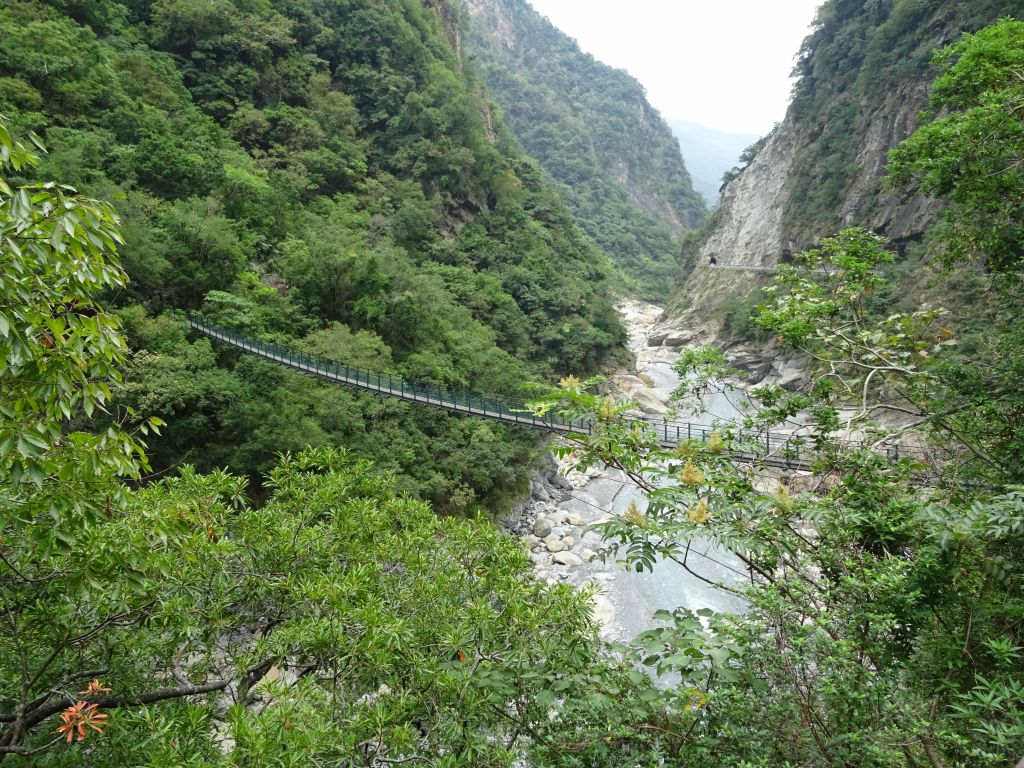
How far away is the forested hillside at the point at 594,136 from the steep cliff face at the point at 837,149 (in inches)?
584

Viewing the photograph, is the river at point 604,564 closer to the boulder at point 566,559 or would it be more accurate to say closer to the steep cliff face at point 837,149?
the boulder at point 566,559

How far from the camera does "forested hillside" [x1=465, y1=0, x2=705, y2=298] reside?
61750 mm

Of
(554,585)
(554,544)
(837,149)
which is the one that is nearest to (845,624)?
(554,585)

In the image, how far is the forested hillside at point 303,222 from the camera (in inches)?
418

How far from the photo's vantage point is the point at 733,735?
1.91m

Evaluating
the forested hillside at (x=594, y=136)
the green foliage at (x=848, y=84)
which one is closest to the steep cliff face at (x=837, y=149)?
the green foliage at (x=848, y=84)

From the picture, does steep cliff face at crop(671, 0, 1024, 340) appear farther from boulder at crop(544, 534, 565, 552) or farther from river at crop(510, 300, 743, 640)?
boulder at crop(544, 534, 565, 552)

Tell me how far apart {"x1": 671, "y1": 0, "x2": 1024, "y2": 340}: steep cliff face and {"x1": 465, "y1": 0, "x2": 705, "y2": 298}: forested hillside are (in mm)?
14835

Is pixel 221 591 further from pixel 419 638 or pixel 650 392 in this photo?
pixel 650 392

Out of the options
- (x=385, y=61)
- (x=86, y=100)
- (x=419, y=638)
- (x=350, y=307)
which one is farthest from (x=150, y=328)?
(x=385, y=61)

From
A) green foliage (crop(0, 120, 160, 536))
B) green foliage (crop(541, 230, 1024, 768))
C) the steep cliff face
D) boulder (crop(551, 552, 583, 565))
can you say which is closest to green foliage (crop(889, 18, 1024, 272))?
green foliage (crop(541, 230, 1024, 768))

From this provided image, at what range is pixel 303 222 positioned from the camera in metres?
16.8

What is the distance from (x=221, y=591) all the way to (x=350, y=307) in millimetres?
12822

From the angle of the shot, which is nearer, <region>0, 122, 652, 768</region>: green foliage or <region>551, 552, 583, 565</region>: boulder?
<region>0, 122, 652, 768</region>: green foliage
